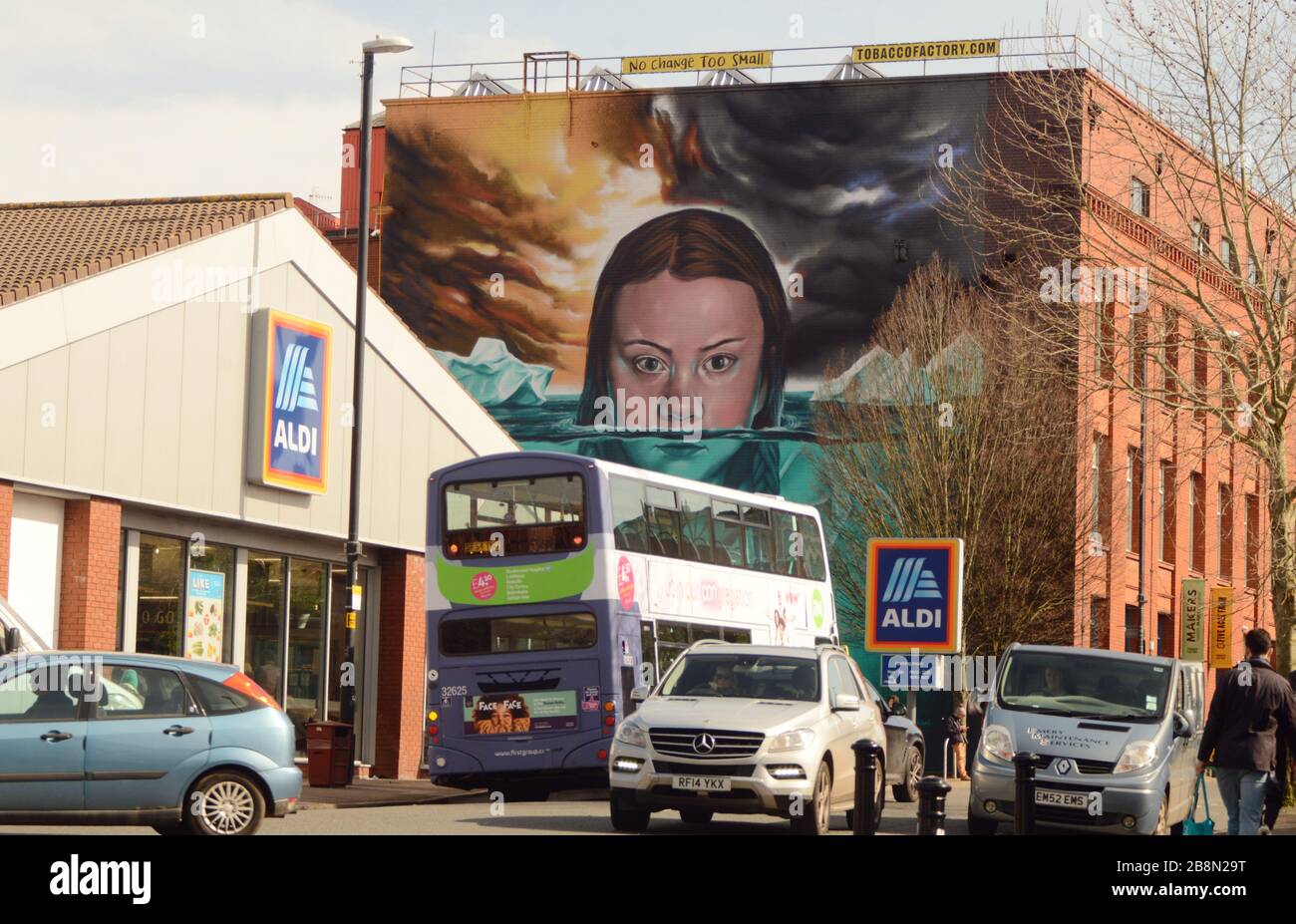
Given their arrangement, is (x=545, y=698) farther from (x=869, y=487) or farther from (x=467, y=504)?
(x=869, y=487)

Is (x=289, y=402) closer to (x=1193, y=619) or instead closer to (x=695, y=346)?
(x=695, y=346)

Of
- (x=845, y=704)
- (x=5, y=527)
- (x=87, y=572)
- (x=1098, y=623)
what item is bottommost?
(x=845, y=704)

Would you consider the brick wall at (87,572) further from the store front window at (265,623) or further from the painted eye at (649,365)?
the painted eye at (649,365)

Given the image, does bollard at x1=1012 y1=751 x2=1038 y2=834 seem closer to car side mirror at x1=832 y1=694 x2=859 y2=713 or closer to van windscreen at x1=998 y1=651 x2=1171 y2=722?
van windscreen at x1=998 y1=651 x2=1171 y2=722

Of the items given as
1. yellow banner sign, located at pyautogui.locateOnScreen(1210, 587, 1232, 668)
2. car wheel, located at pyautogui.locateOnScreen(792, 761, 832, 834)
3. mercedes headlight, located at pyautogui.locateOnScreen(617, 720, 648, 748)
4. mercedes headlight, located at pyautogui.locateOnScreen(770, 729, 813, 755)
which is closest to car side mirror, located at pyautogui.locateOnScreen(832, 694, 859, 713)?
car wheel, located at pyautogui.locateOnScreen(792, 761, 832, 834)

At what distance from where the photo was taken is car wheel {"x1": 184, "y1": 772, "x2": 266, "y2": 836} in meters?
15.0

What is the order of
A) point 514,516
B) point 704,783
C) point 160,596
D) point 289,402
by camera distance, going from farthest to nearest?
point 289,402, point 160,596, point 514,516, point 704,783

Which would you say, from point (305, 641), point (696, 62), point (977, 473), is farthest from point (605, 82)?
point (305, 641)

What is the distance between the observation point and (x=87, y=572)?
80.8 ft

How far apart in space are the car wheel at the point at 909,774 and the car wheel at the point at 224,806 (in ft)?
36.2

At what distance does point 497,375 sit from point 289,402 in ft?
85.4
